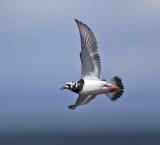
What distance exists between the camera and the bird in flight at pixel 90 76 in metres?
24.1

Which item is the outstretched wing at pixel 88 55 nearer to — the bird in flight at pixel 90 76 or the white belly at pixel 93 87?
the bird in flight at pixel 90 76

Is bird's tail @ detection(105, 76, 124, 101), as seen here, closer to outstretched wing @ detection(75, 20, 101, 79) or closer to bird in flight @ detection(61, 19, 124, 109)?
bird in flight @ detection(61, 19, 124, 109)

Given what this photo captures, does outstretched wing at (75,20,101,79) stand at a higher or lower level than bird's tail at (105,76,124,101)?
higher

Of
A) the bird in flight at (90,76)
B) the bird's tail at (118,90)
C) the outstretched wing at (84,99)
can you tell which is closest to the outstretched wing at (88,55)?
the bird in flight at (90,76)

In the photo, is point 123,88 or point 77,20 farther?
point 123,88

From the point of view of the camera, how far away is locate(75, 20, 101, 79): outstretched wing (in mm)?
23720

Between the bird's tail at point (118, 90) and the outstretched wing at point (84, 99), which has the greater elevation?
the bird's tail at point (118, 90)

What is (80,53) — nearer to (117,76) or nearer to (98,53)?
(98,53)

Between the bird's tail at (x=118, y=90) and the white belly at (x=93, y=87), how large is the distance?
0.82 meters

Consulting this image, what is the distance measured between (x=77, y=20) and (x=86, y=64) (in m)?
2.69

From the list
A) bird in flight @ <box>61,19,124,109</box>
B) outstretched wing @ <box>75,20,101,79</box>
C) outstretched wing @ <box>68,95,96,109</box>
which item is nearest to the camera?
outstretched wing @ <box>75,20,101,79</box>

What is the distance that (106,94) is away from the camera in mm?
27109

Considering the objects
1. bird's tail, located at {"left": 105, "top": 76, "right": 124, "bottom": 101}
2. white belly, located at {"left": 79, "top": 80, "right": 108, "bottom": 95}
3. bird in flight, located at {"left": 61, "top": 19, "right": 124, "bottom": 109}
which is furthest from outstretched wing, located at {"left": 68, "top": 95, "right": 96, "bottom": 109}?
white belly, located at {"left": 79, "top": 80, "right": 108, "bottom": 95}

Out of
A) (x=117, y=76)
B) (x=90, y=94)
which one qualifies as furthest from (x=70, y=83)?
(x=117, y=76)
